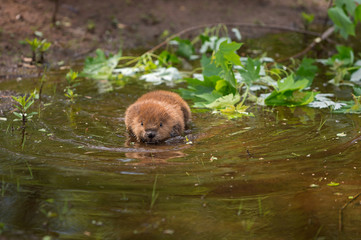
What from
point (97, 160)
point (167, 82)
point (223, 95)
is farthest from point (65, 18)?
point (97, 160)

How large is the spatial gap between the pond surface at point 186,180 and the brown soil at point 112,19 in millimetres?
4061

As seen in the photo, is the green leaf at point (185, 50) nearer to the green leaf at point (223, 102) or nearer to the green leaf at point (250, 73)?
the green leaf at point (250, 73)

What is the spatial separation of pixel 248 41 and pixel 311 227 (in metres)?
8.76

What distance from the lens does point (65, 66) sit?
9.44m

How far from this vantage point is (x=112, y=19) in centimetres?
1192

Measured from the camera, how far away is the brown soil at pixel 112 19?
1016 cm

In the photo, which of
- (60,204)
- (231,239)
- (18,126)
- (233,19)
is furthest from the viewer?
(233,19)

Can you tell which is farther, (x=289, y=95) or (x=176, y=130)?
(x=289, y=95)

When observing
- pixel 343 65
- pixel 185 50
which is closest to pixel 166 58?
pixel 185 50

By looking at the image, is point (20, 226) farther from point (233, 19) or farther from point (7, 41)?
point (233, 19)

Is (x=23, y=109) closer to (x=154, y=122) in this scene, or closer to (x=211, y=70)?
(x=154, y=122)

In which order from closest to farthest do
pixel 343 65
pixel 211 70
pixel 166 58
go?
1. pixel 211 70
2. pixel 343 65
3. pixel 166 58

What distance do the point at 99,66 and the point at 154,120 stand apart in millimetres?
3091

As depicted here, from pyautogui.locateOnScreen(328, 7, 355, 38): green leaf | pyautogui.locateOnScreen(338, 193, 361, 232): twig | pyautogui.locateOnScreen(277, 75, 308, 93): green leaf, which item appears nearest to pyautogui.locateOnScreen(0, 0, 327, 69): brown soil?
pyautogui.locateOnScreen(328, 7, 355, 38): green leaf
